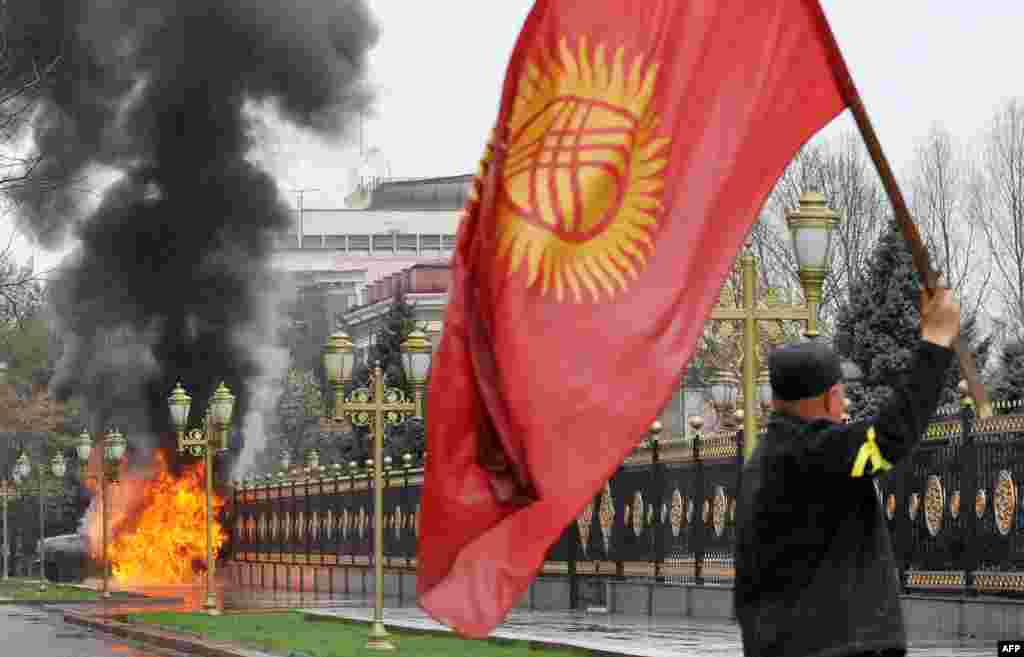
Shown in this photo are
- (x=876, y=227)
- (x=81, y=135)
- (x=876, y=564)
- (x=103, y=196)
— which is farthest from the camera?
(x=876, y=227)

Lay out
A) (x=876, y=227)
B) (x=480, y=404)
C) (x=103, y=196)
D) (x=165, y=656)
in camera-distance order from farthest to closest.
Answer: (x=876, y=227)
(x=103, y=196)
(x=165, y=656)
(x=480, y=404)

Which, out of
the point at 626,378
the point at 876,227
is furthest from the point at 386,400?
the point at 876,227

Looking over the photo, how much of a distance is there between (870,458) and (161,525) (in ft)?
161

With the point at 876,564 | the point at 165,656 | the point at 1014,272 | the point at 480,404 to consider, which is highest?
the point at 1014,272

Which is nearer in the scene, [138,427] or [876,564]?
[876,564]

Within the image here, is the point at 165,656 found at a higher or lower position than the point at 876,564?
lower

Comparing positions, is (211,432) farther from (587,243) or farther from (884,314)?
(587,243)

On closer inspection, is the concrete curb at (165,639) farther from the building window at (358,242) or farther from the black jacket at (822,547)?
the building window at (358,242)

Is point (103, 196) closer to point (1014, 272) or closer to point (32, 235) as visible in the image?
point (32, 235)

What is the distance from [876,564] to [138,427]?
51.8 meters

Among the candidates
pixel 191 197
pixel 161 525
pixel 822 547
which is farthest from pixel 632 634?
pixel 191 197


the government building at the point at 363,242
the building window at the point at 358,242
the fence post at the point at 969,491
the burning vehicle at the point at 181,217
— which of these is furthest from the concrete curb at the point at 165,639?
the building window at the point at 358,242

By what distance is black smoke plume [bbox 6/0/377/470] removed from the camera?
55.3 m

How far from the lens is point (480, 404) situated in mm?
6855
